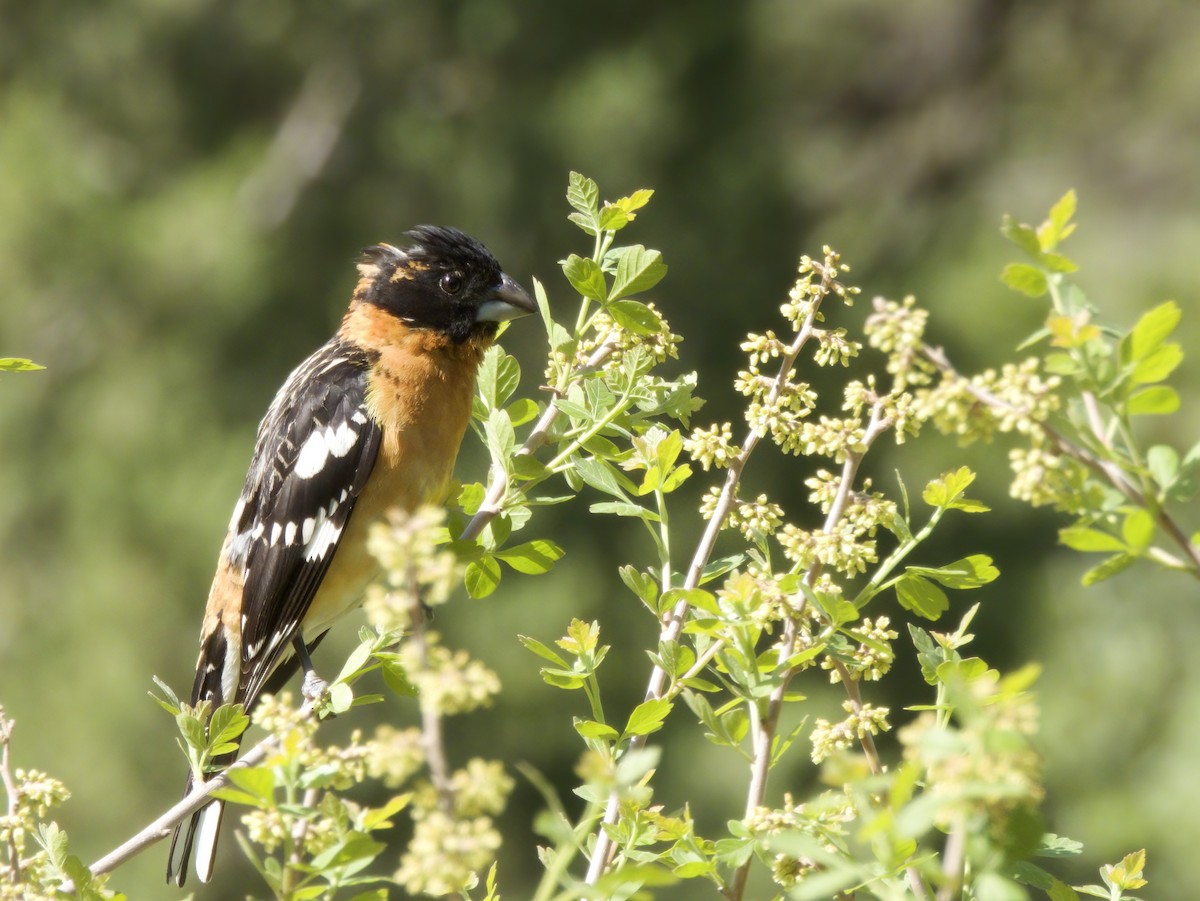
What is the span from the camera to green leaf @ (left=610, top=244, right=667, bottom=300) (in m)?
1.65

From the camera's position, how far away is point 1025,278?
1024 millimetres

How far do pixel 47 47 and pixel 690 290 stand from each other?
4896 millimetres

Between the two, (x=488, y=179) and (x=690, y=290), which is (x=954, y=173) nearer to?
(x=690, y=290)

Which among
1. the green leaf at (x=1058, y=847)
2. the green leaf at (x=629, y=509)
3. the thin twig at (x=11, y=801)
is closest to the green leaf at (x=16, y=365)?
the thin twig at (x=11, y=801)

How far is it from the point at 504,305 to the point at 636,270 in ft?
5.28

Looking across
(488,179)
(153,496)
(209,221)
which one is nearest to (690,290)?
(488,179)

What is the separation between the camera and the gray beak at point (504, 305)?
3.20m

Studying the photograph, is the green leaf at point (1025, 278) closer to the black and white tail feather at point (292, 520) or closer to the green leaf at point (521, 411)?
the green leaf at point (521, 411)

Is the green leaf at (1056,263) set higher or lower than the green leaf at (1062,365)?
higher

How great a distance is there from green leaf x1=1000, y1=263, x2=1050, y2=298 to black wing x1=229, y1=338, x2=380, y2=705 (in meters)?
2.08

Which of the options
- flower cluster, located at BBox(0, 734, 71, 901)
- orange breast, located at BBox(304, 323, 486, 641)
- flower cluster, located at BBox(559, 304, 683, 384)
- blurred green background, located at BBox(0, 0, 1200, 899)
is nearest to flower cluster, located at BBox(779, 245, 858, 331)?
→ flower cluster, located at BBox(559, 304, 683, 384)

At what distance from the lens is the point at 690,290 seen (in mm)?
9648

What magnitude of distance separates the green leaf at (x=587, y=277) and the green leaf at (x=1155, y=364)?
74 cm

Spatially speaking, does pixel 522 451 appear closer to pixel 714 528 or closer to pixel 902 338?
pixel 714 528
